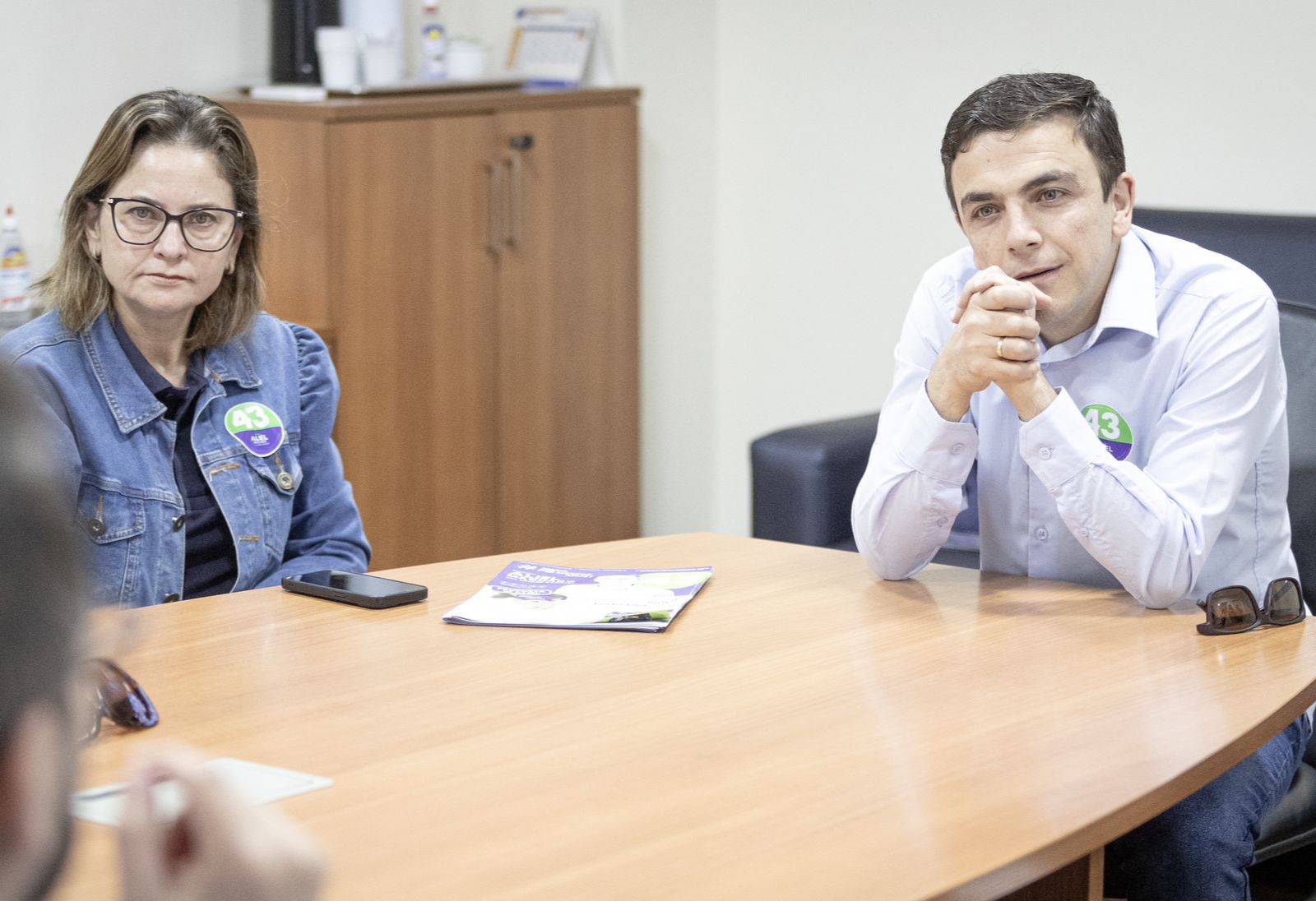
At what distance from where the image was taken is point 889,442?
2.03 metres

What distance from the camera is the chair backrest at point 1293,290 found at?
2.35 meters

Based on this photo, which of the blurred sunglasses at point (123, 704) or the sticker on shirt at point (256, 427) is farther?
the sticker on shirt at point (256, 427)

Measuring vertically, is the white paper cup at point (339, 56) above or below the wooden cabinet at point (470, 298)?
above

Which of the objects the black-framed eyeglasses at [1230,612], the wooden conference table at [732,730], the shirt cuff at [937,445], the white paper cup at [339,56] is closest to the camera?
the wooden conference table at [732,730]

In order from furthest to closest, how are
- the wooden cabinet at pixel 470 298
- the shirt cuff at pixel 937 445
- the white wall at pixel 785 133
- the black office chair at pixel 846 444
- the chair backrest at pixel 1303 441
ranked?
the wooden cabinet at pixel 470 298, the white wall at pixel 785 133, the black office chair at pixel 846 444, the chair backrest at pixel 1303 441, the shirt cuff at pixel 937 445

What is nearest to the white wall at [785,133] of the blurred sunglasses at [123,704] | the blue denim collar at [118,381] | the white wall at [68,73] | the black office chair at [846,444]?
the white wall at [68,73]

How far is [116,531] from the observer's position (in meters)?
2.03

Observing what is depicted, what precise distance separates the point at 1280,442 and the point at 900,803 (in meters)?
1.11

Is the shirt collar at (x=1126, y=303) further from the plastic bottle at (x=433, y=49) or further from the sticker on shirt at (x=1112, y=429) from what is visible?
the plastic bottle at (x=433, y=49)

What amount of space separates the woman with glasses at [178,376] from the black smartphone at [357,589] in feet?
0.96

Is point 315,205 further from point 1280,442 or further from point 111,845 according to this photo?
point 111,845

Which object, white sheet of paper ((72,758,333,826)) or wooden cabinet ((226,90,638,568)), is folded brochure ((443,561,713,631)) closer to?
white sheet of paper ((72,758,333,826))

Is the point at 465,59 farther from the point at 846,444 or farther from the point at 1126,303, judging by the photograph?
the point at 1126,303

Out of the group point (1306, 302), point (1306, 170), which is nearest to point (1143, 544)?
point (1306, 302)
